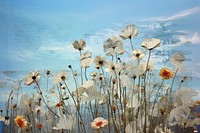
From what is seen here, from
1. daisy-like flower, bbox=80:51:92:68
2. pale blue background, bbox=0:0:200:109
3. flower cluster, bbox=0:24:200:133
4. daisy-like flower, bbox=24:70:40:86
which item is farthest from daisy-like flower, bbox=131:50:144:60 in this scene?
pale blue background, bbox=0:0:200:109

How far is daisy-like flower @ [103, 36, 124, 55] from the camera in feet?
2.41

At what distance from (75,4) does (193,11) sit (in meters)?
0.73

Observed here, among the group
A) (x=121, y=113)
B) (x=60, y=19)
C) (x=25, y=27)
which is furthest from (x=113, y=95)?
(x=25, y=27)

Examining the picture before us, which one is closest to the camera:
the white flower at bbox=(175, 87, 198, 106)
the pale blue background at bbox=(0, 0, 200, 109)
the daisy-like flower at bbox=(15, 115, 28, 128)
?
the white flower at bbox=(175, 87, 198, 106)

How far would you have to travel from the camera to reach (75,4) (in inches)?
79.1

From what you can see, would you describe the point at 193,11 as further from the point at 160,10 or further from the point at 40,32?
the point at 40,32

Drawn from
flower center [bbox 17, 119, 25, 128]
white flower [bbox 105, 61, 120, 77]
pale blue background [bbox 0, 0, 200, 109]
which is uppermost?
pale blue background [bbox 0, 0, 200, 109]

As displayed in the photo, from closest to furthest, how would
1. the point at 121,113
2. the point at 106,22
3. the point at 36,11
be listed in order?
the point at 121,113
the point at 106,22
the point at 36,11

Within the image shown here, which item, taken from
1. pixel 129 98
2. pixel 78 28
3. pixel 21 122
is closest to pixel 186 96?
pixel 129 98

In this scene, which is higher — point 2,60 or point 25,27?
point 25,27

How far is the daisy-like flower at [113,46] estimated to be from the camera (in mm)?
733

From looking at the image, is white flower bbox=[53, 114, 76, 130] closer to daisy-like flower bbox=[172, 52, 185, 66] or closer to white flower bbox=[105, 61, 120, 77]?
white flower bbox=[105, 61, 120, 77]

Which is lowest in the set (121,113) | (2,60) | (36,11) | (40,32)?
(121,113)

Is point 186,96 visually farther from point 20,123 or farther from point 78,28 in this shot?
point 78,28
